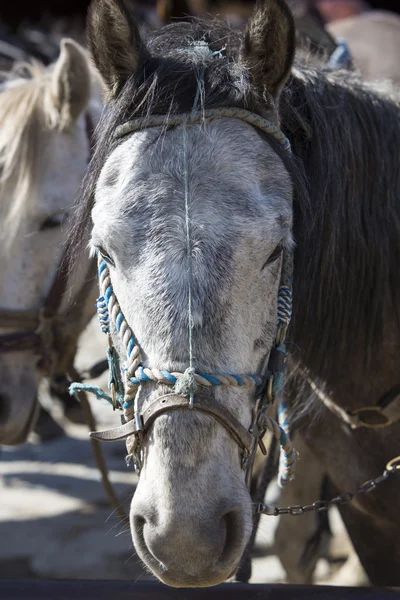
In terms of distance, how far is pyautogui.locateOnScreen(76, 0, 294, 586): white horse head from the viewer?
131cm

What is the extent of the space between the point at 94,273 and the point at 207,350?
1.16 m

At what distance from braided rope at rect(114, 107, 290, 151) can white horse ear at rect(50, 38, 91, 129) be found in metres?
1.28

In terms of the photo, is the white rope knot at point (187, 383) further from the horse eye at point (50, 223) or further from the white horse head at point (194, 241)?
the horse eye at point (50, 223)

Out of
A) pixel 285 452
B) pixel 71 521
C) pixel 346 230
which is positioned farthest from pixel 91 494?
pixel 346 230

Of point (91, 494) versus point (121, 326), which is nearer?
point (121, 326)

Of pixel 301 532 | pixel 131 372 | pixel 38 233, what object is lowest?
pixel 301 532

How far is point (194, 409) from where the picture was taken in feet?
4.37

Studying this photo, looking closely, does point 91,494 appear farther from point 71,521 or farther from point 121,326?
point 121,326

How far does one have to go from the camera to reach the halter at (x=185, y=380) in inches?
52.2

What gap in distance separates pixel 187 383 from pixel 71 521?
2884 mm

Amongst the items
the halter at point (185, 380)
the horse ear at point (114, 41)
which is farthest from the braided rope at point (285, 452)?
the horse ear at point (114, 41)

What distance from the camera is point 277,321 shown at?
1509mm

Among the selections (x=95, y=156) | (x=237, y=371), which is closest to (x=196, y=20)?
(x=95, y=156)

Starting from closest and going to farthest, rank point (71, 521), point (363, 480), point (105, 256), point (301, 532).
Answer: point (105, 256), point (363, 480), point (301, 532), point (71, 521)
